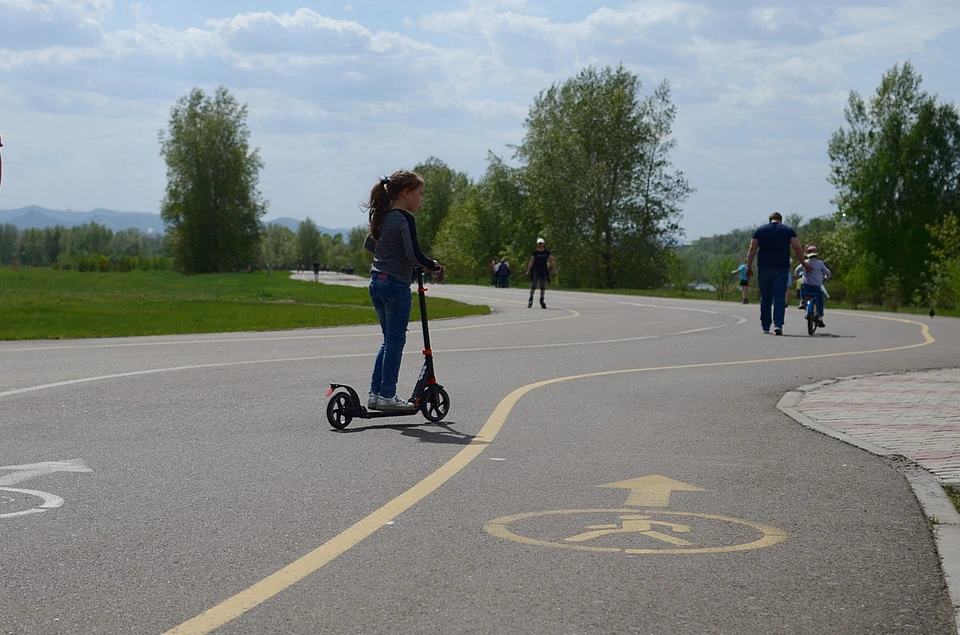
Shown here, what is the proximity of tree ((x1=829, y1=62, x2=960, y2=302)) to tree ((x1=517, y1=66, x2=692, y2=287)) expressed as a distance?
13098 millimetres

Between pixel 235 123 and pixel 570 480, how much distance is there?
10206 cm

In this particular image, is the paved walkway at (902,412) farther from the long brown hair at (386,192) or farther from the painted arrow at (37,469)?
the painted arrow at (37,469)

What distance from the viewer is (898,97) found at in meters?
80.1

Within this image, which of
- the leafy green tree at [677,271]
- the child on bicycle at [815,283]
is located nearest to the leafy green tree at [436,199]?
the leafy green tree at [677,271]

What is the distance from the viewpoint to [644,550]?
5.48 metres

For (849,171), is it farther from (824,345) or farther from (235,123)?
(824,345)

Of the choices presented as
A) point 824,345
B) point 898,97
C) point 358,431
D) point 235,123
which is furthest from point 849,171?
point 358,431

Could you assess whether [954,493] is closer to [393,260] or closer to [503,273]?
[393,260]

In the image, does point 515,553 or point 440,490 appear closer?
point 515,553

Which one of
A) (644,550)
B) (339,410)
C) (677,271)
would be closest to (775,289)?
(339,410)

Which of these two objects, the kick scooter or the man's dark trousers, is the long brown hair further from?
the man's dark trousers

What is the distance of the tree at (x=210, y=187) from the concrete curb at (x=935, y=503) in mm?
97312

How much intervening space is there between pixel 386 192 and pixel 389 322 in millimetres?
1005

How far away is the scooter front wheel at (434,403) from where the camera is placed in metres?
9.88
